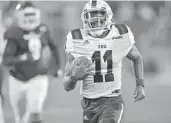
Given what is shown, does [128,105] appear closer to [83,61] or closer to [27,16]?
[27,16]

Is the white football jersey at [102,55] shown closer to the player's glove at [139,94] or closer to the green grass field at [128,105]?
the player's glove at [139,94]

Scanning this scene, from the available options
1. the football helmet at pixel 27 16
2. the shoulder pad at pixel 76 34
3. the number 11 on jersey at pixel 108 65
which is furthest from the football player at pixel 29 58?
the number 11 on jersey at pixel 108 65

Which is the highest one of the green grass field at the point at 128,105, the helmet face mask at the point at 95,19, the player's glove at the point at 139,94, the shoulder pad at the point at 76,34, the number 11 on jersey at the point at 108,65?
the helmet face mask at the point at 95,19

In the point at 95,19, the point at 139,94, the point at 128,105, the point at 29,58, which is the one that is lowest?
the point at 128,105

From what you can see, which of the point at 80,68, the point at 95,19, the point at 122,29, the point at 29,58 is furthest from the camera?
the point at 29,58

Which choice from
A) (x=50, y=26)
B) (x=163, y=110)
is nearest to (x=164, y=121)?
(x=163, y=110)

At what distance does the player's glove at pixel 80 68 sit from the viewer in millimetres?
2771

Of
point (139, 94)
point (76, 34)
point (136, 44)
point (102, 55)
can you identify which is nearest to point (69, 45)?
point (76, 34)

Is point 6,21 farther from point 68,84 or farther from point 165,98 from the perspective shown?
point 68,84

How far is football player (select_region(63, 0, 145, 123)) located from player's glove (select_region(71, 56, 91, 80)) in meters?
0.06

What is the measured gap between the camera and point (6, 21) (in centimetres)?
488

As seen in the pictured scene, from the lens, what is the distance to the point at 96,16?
300 centimetres

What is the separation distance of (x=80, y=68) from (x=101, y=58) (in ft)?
0.98

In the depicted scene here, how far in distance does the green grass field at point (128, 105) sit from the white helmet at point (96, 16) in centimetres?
195
